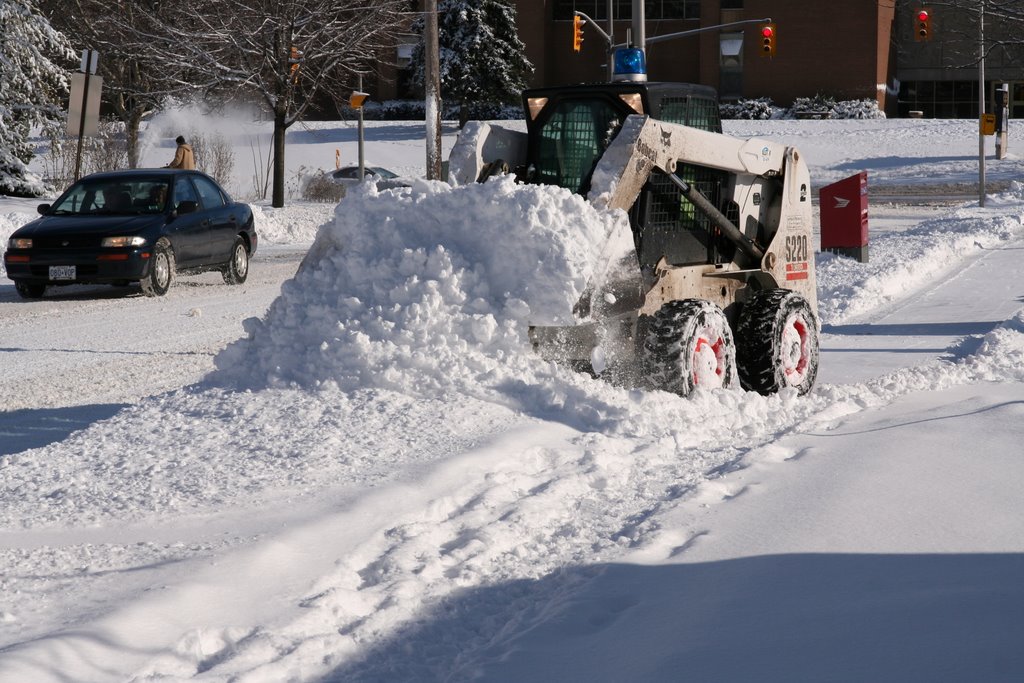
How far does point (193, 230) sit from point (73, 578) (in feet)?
40.5

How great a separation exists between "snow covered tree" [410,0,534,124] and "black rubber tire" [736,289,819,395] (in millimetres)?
50880

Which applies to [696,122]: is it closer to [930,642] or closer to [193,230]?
[930,642]

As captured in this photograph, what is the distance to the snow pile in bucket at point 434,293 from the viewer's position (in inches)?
269

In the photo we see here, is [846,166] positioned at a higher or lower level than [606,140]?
higher

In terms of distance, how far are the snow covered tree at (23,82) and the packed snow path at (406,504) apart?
2628 cm

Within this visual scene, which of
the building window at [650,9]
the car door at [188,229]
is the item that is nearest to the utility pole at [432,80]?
the car door at [188,229]

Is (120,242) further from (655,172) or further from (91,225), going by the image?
(655,172)

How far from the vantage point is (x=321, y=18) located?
32.9 meters

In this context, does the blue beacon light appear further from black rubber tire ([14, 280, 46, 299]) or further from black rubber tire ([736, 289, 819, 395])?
black rubber tire ([14, 280, 46, 299])

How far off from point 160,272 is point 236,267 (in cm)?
205

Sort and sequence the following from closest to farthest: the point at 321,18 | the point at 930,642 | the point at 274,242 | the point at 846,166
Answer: the point at 930,642
the point at 274,242
the point at 321,18
the point at 846,166

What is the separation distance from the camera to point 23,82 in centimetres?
3111

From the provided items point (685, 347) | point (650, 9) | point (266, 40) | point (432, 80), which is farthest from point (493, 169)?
point (650, 9)

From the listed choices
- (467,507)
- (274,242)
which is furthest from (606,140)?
(274,242)
